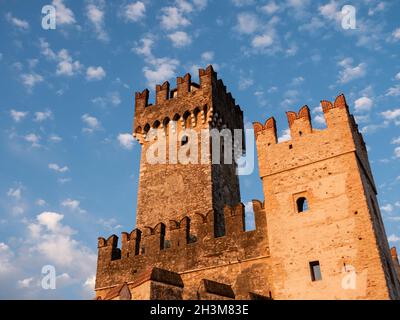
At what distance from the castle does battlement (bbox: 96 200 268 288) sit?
31 millimetres

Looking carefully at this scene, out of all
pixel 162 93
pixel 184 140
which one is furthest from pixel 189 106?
pixel 162 93

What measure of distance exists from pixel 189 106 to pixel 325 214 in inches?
358

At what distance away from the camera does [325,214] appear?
1059 cm

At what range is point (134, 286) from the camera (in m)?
9.95

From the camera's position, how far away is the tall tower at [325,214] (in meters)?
9.71

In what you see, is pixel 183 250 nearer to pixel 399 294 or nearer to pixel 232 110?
pixel 399 294

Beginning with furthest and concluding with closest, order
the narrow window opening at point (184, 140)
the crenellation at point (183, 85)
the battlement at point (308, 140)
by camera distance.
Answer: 1. the crenellation at point (183, 85)
2. the narrow window opening at point (184, 140)
3. the battlement at point (308, 140)

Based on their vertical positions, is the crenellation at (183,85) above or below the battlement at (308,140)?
above

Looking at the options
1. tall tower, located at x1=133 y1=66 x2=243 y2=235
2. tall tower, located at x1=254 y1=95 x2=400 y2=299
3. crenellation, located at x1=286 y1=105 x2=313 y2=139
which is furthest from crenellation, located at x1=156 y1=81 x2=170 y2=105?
crenellation, located at x1=286 y1=105 x2=313 y2=139

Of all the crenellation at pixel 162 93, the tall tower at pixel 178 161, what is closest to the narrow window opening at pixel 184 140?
the tall tower at pixel 178 161

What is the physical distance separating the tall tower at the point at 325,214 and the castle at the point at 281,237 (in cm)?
2

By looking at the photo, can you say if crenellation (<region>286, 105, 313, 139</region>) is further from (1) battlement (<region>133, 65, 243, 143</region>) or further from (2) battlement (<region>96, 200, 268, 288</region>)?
(1) battlement (<region>133, 65, 243, 143</region>)

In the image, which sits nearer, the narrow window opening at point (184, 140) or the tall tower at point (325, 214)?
the tall tower at point (325, 214)

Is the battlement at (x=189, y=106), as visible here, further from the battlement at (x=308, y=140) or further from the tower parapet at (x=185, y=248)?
the battlement at (x=308, y=140)
